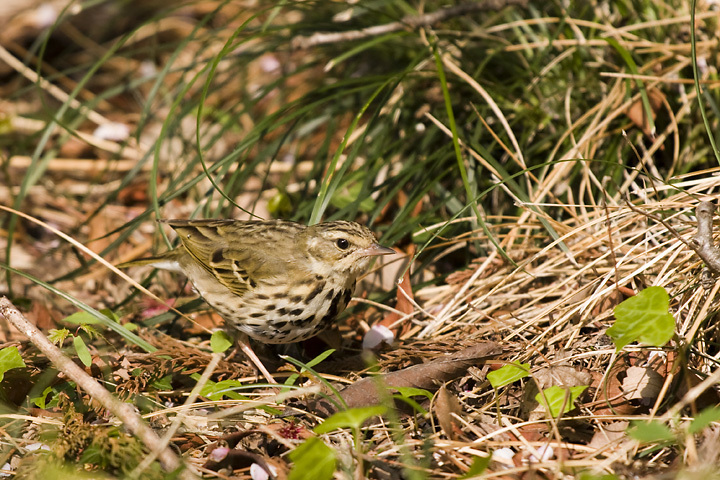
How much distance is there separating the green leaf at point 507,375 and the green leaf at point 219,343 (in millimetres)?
1433

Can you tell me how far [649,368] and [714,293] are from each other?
0.44 metres

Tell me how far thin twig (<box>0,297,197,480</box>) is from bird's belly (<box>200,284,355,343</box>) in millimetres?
915

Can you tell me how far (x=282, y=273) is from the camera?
4.12 meters

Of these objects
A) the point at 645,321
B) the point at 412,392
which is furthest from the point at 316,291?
the point at 645,321

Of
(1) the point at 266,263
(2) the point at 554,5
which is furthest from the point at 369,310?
(2) the point at 554,5

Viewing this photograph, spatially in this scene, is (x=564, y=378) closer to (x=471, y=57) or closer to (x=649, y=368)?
(x=649, y=368)

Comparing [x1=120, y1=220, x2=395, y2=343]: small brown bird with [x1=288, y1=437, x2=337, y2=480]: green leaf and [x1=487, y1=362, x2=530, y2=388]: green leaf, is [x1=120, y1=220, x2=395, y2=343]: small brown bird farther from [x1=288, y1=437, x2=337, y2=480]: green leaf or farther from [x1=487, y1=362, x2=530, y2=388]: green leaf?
[x1=288, y1=437, x2=337, y2=480]: green leaf

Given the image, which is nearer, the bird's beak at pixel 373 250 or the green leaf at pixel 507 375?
the green leaf at pixel 507 375

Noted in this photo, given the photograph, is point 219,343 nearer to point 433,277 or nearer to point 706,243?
point 433,277

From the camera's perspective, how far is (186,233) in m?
4.49

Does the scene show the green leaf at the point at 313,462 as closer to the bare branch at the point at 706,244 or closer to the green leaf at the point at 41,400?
the green leaf at the point at 41,400

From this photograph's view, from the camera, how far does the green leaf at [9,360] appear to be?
350cm

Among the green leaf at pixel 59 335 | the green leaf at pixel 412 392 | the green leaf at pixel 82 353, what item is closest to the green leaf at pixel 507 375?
the green leaf at pixel 412 392

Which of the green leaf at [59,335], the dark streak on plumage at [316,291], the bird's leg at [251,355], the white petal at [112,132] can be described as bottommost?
the bird's leg at [251,355]
